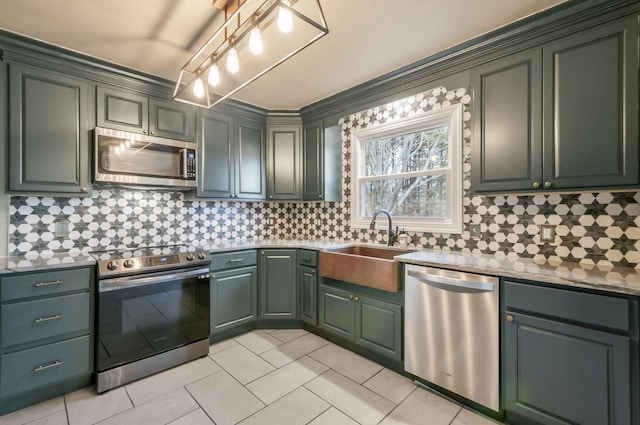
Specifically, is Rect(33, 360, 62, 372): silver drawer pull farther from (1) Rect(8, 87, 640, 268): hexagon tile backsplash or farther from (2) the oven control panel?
(1) Rect(8, 87, 640, 268): hexagon tile backsplash

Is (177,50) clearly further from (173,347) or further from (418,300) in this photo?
(418,300)

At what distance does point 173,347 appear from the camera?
92.3 inches

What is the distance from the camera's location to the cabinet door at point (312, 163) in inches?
130

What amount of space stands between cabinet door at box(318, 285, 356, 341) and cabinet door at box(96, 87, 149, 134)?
2.25m

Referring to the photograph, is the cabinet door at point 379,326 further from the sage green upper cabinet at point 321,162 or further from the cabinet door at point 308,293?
the sage green upper cabinet at point 321,162

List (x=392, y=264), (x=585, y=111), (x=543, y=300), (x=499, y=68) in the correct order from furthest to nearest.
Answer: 1. (x=392, y=264)
2. (x=499, y=68)
3. (x=585, y=111)
4. (x=543, y=300)

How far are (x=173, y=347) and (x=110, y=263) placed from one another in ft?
2.79

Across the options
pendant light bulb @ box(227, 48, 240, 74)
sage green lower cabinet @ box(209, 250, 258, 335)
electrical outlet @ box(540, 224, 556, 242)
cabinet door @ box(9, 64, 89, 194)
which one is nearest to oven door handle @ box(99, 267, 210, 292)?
sage green lower cabinet @ box(209, 250, 258, 335)

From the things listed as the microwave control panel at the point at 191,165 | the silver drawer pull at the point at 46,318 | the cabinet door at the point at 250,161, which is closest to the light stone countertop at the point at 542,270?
the cabinet door at the point at 250,161

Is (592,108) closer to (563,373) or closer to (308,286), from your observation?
(563,373)

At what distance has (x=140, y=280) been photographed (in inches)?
84.4

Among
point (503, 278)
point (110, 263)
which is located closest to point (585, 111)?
point (503, 278)

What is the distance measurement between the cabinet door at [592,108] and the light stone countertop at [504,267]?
0.51 meters

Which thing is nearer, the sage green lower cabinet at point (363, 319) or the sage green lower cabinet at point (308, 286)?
the sage green lower cabinet at point (363, 319)
